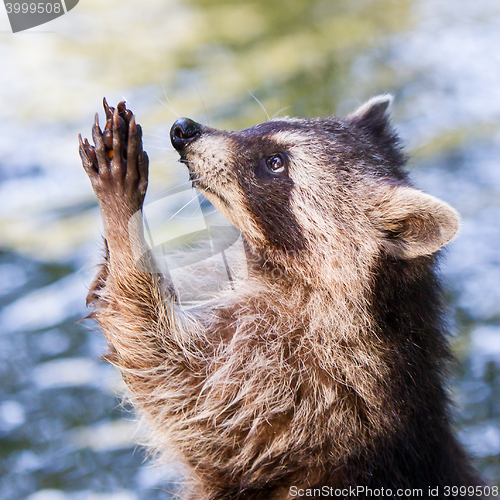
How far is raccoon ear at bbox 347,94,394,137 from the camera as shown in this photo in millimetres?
3484

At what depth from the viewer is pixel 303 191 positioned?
118 inches

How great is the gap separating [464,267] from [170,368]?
3.27 m

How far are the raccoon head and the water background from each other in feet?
0.97

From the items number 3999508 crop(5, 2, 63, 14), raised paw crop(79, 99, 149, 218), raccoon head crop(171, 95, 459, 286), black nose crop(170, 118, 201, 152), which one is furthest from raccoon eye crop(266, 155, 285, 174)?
number 3999508 crop(5, 2, 63, 14)

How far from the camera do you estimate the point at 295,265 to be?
304 cm

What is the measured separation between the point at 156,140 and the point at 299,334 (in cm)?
126

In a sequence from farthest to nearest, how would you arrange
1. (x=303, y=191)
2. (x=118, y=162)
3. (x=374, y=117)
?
(x=374, y=117), (x=303, y=191), (x=118, y=162)

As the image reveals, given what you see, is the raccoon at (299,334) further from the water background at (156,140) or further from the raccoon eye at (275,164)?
the water background at (156,140)

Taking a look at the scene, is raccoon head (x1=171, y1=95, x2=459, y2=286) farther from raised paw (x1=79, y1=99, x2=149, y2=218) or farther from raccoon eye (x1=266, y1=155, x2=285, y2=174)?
raised paw (x1=79, y1=99, x2=149, y2=218)

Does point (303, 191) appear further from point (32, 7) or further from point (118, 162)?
point (32, 7)

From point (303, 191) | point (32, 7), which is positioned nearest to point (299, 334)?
point (303, 191)

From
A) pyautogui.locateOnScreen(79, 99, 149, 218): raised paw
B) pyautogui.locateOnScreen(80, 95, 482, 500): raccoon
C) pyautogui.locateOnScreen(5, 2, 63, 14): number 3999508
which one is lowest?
pyautogui.locateOnScreen(80, 95, 482, 500): raccoon

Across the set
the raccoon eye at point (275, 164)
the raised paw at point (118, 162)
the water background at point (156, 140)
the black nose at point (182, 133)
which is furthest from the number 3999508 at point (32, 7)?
the raccoon eye at point (275, 164)

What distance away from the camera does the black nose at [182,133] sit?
109 inches
